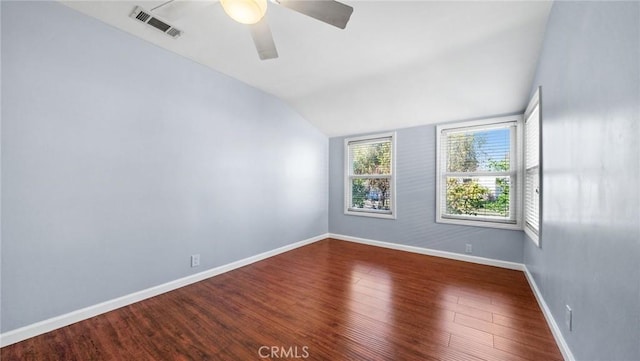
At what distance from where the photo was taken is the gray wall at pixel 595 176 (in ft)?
2.96

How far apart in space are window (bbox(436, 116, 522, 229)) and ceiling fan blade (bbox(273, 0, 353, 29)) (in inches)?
111

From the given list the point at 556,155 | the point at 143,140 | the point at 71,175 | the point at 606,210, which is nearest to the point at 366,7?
the point at 556,155

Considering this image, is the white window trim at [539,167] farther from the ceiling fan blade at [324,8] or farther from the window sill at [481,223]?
the ceiling fan blade at [324,8]

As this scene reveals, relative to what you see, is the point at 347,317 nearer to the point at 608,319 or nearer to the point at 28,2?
the point at 608,319

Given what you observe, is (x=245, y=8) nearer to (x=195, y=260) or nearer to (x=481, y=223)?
(x=195, y=260)

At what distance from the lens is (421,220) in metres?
3.84

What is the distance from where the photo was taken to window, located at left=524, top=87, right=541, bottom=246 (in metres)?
2.44

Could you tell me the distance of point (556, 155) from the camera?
69.5 inches

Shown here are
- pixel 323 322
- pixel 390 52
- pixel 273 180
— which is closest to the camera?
pixel 323 322

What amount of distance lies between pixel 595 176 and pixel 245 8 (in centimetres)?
198

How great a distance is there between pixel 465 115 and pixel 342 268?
2.79 metres

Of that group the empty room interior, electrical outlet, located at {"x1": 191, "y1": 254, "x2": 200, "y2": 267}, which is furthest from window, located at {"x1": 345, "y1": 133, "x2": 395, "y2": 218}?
electrical outlet, located at {"x1": 191, "y1": 254, "x2": 200, "y2": 267}

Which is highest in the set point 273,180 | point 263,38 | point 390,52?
point 390,52

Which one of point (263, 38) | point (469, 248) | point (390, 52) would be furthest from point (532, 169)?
point (263, 38)
